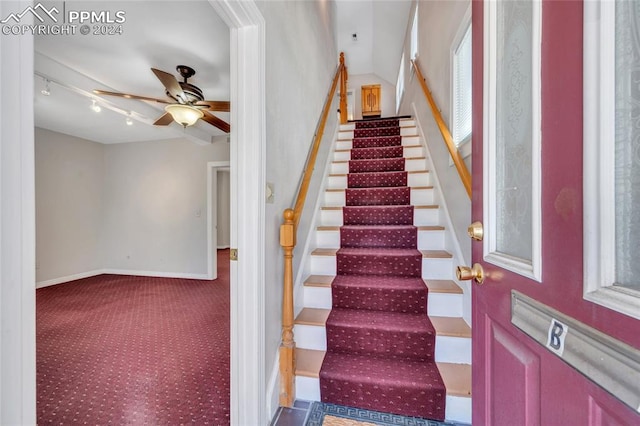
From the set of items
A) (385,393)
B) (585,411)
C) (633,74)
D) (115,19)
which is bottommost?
(385,393)

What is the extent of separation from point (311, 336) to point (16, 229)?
152cm

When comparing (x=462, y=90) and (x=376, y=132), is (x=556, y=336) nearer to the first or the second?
(x=462, y=90)

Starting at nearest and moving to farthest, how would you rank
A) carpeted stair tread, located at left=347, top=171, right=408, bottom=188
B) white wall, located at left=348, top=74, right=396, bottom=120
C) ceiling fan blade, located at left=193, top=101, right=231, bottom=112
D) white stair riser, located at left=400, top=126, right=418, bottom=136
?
1. ceiling fan blade, located at left=193, top=101, right=231, bottom=112
2. carpeted stair tread, located at left=347, top=171, right=408, bottom=188
3. white stair riser, located at left=400, top=126, right=418, bottom=136
4. white wall, located at left=348, top=74, right=396, bottom=120

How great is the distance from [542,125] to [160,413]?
215 cm

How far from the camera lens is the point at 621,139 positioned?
41 cm

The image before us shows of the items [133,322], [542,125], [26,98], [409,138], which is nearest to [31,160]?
[26,98]

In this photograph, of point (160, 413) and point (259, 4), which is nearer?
point (259, 4)

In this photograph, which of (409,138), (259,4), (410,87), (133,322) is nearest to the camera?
(259,4)

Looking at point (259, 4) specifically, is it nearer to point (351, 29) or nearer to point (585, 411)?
point (585, 411)

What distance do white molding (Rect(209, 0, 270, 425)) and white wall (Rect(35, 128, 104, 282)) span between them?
4.81 m

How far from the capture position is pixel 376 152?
3324 mm

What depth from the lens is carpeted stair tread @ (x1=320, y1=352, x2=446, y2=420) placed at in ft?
4.41

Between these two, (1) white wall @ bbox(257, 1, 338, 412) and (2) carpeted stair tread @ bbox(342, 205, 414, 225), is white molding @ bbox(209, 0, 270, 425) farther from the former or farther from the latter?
(2) carpeted stair tread @ bbox(342, 205, 414, 225)

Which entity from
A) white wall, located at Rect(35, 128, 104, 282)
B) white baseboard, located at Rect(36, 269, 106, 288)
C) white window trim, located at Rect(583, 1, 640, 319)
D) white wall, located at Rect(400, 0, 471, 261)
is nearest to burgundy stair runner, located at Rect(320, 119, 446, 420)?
white wall, located at Rect(400, 0, 471, 261)
